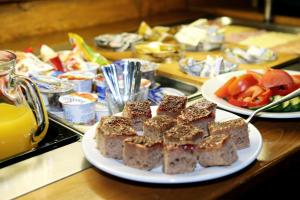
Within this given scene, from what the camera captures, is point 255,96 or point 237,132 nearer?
point 237,132

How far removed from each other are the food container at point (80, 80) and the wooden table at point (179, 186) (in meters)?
0.44

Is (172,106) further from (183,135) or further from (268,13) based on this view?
(268,13)

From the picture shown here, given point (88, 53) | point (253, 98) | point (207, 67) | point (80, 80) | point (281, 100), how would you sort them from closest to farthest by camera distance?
point (281, 100), point (253, 98), point (80, 80), point (207, 67), point (88, 53)

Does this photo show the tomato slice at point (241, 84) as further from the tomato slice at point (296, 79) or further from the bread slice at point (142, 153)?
the bread slice at point (142, 153)

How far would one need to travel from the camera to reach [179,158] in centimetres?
78

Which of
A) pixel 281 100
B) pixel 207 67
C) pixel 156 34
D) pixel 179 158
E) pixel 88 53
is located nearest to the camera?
pixel 179 158

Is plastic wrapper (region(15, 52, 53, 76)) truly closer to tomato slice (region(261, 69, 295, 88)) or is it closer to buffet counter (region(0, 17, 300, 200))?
buffet counter (region(0, 17, 300, 200))

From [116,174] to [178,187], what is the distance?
0.36 feet

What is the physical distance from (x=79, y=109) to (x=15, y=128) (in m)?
0.21

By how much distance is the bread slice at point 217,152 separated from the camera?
31.4 inches

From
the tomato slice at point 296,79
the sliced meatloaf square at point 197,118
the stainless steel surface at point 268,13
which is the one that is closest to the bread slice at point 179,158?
the sliced meatloaf square at point 197,118

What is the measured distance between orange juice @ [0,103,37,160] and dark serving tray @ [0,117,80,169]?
0.08 ft

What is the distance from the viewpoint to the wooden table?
784mm

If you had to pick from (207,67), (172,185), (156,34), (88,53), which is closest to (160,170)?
(172,185)
